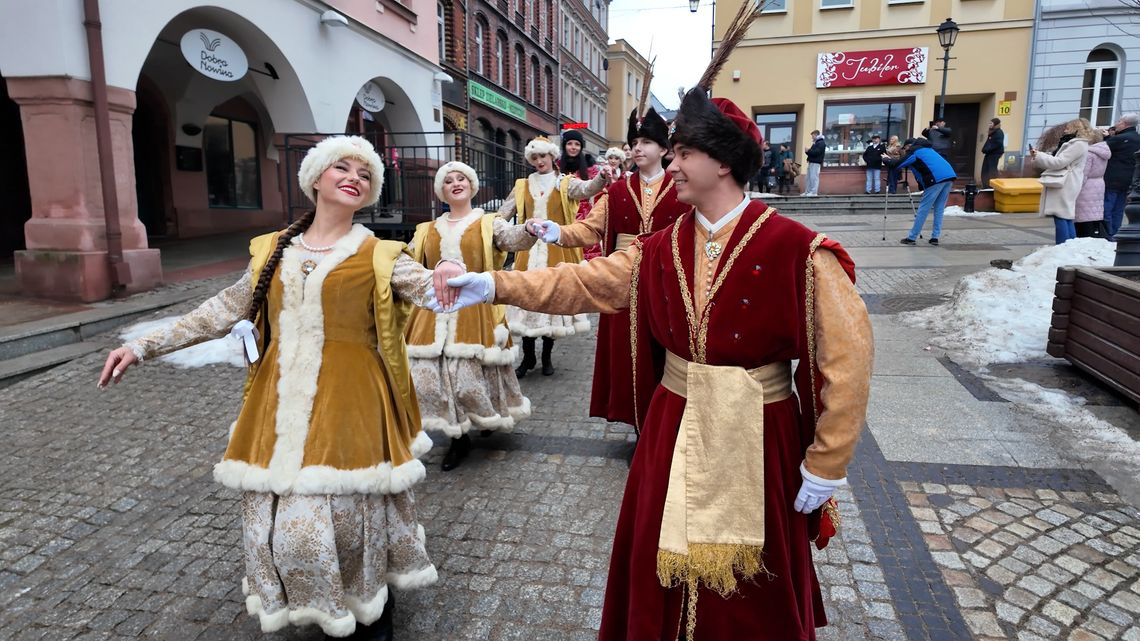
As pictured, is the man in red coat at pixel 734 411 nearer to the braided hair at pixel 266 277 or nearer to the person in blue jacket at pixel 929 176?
the braided hair at pixel 266 277

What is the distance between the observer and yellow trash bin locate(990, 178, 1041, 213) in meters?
17.4

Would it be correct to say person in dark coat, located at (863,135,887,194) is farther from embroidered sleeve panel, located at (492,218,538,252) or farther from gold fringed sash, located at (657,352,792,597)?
gold fringed sash, located at (657,352,792,597)

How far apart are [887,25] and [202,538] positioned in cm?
2373

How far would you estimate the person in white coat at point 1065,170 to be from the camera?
29.3 feet

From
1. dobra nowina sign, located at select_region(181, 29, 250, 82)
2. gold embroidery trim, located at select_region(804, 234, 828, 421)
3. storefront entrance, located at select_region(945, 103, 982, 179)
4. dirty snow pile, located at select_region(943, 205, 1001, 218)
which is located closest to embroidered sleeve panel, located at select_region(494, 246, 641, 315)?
gold embroidery trim, located at select_region(804, 234, 828, 421)

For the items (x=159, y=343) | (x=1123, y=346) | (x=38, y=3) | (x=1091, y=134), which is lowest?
(x=1123, y=346)

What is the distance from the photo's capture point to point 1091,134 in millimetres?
8945

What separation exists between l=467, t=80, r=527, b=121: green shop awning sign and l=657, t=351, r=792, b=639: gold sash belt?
963 inches

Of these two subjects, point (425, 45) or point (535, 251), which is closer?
point (535, 251)

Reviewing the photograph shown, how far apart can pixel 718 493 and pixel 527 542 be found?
1730mm

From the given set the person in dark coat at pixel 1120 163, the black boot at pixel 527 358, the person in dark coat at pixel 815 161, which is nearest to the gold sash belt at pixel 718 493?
the black boot at pixel 527 358

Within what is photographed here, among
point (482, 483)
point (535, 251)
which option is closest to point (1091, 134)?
point (535, 251)

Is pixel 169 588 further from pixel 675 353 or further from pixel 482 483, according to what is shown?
pixel 675 353

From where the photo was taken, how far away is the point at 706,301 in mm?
2010
